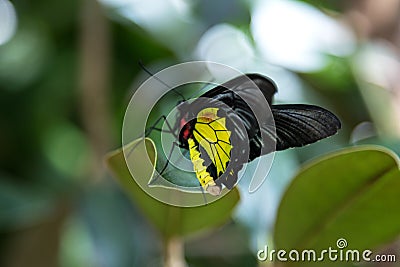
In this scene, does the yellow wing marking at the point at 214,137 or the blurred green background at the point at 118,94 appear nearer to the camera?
the yellow wing marking at the point at 214,137

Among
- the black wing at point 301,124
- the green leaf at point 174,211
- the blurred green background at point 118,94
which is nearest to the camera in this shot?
the black wing at point 301,124

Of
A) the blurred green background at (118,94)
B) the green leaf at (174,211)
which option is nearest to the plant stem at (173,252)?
the green leaf at (174,211)

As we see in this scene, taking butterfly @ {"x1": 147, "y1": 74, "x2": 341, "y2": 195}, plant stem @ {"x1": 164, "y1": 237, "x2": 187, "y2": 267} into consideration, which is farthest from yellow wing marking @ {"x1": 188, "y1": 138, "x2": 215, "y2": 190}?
plant stem @ {"x1": 164, "y1": 237, "x2": 187, "y2": 267}

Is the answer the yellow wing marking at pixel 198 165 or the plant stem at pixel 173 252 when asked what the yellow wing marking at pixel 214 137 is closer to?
the yellow wing marking at pixel 198 165

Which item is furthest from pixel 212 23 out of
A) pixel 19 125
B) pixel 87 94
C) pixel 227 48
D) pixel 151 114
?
pixel 19 125

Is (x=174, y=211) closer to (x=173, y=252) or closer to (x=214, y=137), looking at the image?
(x=173, y=252)

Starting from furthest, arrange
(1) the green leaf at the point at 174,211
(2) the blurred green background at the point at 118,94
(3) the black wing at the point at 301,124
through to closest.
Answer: (2) the blurred green background at the point at 118,94 < (1) the green leaf at the point at 174,211 < (3) the black wing at the point at 301,124
